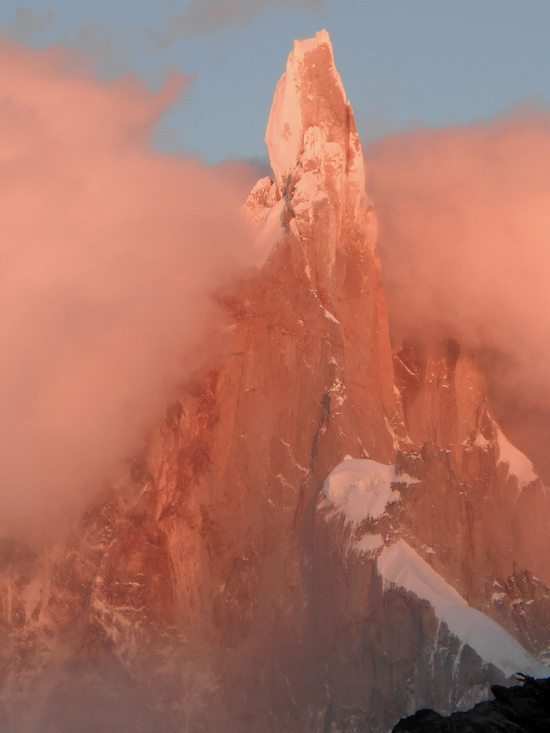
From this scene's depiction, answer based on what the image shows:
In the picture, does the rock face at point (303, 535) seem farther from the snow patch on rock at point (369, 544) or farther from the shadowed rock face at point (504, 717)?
the shadowed rock face at point (504, 717)

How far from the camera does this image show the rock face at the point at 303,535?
104438 millimetres

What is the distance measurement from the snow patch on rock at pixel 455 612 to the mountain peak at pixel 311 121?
16.6 metres

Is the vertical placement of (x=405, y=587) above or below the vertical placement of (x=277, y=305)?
below

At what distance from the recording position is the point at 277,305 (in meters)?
113

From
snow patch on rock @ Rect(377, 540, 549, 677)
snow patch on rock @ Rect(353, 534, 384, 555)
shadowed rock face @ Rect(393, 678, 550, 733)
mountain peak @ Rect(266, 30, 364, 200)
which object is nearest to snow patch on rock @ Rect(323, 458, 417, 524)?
snow patch on rock @ Rect(353, 534, 384, 555)

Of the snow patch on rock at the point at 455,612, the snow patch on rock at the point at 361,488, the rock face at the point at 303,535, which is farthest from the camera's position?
the snow patch on rock at the point at 361,488

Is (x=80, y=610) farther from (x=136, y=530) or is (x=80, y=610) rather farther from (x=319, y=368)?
(x=319, y=368)

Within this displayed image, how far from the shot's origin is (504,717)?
222 ft

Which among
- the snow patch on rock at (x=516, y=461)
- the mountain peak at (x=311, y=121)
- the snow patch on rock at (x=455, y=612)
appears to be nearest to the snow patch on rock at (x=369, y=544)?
the snow patch on rock at (x=455, y=612)

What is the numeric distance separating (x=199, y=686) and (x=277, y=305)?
15.4 m

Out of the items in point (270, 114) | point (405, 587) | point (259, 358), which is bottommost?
point (405, 587)

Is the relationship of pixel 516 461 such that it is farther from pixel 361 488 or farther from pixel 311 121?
pixel 311 121

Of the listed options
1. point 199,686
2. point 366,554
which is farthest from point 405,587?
point 199,686

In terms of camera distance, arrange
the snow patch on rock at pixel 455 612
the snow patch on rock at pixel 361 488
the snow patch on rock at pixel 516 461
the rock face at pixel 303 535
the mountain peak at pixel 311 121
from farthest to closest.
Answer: the snow patch on rock at pixel 516 461 < the mountain peak at pixel 311 121 < the snow patch on rock at pixel 361 488 < the rock face at pixel 303 535 < the snow patch on rock at pixel 455 612
